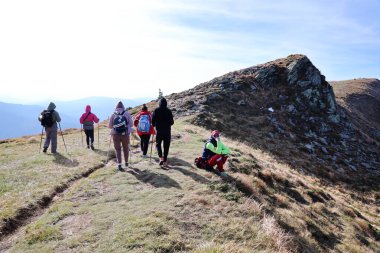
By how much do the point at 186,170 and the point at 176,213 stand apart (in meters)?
5.43

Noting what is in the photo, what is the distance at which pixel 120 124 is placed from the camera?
52.5 feet

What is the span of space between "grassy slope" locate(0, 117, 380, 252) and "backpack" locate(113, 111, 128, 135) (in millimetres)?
2108

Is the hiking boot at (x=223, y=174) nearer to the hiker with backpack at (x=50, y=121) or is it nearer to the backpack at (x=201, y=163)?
the backpack at (x=201, y=163)

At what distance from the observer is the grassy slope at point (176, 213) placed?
9.51 meters

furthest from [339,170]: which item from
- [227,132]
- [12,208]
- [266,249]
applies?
[12,208]

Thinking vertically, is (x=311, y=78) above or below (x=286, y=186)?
above

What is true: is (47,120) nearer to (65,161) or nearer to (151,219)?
(65,161)

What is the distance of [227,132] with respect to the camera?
1512 inches

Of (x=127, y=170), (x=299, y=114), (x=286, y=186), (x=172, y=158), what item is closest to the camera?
(x=127, y=170)

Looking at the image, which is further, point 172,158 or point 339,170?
point 339,170

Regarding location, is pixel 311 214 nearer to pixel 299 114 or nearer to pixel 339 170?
pixel 339 170

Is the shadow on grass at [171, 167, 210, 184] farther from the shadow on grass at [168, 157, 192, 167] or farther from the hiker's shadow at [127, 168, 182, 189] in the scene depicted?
the hiker's shadow at [127, 168, 182, 189]

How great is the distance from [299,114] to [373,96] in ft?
221

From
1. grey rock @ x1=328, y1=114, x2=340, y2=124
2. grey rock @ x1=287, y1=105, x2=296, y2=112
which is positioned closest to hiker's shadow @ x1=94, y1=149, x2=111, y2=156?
grey rock @ x1=287, y1=105, x2=296, y2=112
